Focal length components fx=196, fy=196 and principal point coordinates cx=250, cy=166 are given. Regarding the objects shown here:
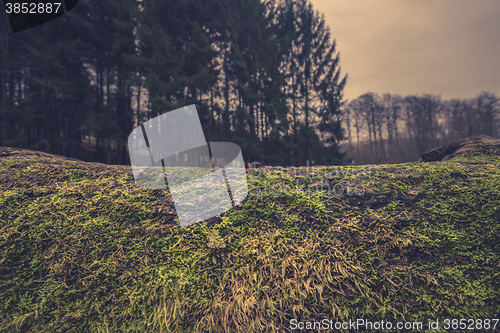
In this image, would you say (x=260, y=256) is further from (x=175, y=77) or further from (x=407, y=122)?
(x=407, y=122)

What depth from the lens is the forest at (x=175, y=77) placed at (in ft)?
34.3

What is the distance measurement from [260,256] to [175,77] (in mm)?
11824

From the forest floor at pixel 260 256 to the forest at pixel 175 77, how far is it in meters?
10.0

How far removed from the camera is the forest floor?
136 cm

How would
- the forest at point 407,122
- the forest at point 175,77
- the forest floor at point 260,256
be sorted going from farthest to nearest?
the forest at point 407,122
the forest at point 175,77
the forest floor at point 260,256

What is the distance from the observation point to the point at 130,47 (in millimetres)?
11961

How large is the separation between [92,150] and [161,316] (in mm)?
15712

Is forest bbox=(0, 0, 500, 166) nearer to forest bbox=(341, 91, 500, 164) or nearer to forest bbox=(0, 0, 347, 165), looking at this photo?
forest bbox=(0, 0, 347, 165)

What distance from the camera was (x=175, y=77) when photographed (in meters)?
11.0

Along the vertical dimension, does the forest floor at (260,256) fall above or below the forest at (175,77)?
below

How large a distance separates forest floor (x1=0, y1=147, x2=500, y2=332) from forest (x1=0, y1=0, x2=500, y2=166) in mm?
10021

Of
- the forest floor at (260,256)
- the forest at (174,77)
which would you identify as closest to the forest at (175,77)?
the forest at (174,77)

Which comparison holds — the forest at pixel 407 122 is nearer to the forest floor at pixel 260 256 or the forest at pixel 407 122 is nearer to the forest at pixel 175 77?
the forest at pixel 175 77

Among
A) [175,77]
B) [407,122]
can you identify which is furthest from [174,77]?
[407,122]
